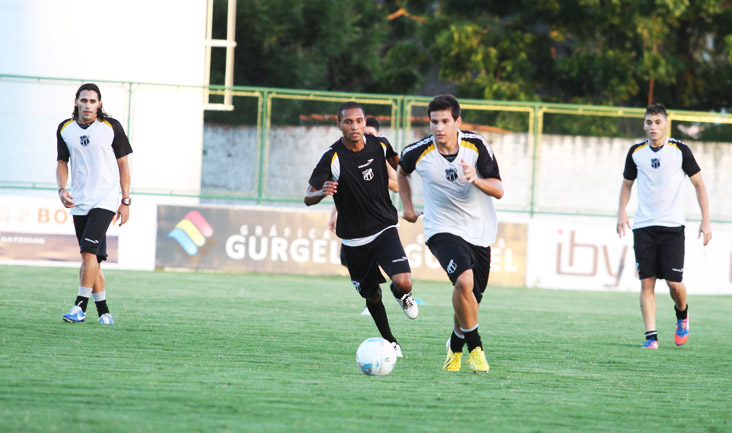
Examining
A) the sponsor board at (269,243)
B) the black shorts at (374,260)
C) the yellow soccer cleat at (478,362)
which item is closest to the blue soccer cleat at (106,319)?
the black shorts at (374,260)

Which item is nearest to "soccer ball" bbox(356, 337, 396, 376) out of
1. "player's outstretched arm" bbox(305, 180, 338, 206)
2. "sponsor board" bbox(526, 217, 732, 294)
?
"player's outstretched arm" bbox(305, 180, 338, 206)

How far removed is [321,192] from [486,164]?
1.30 metres

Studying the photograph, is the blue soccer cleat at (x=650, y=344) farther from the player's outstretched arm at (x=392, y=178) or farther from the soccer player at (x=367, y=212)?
the player's outstretched arm at (x=392, y=178)

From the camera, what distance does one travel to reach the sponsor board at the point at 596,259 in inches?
696

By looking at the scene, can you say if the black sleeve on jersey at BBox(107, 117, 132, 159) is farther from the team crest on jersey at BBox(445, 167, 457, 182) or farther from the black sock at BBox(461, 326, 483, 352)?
the black sock at BBox(461, 326, 483, 352)

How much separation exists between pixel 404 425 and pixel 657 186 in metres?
5.43

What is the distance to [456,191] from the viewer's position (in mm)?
7258

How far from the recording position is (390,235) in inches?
312

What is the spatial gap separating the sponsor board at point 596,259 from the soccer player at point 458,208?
10.6 metres

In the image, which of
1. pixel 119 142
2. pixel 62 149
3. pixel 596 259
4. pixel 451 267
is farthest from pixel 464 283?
pixel 596 259

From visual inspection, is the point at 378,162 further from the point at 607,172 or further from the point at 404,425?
the point at 607,172

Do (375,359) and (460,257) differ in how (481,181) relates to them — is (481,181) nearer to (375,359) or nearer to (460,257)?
(460,257)

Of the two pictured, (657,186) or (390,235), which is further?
(657,186)

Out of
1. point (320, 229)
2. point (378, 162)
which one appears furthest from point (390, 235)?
point (320, 229)
